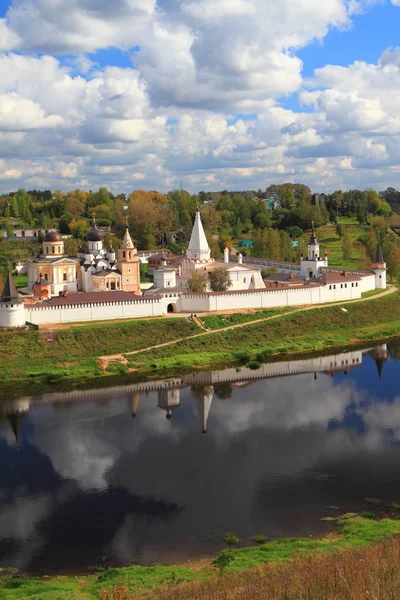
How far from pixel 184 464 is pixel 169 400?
5.04 m

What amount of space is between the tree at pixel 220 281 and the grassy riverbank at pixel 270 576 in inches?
731

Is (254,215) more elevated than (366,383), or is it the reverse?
(254,215)

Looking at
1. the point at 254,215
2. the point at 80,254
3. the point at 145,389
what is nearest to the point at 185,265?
the point at 80,254

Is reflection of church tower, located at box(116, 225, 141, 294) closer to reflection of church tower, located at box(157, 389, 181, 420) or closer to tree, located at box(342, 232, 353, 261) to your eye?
reflection of church tower, located at box(157, 389, 181, 420)

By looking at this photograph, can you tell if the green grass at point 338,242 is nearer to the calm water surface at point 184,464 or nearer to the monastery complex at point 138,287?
the monastery complex at point 138,287

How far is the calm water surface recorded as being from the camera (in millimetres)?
11516

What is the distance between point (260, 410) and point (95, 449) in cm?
494

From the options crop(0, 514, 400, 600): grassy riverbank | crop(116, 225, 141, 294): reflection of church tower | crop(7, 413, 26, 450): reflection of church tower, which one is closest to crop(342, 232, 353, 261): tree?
crop(116, 225, 141, 294): reflection of church tower

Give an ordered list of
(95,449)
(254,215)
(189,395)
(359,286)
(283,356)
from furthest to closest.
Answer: (254,215) < (359,286) < (283,356) < (189,395) < (95,449)

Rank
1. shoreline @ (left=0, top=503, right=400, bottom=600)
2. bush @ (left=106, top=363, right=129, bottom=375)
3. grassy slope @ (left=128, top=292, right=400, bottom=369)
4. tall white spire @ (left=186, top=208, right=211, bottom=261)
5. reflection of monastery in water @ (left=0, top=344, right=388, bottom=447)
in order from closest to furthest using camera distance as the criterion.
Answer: shoreline @ (left=0, top=503, right=400, bottom=600), reflection of monastery in water @ (left=0, top=344, right=388, bottom=447), bush @ (left=106, top=363, right=129, bottom=375), grassy slope @ (left=128, top=292, right=400, bottom=369), tall white spire @ (left=186, top=208, right=211, bottom=261)

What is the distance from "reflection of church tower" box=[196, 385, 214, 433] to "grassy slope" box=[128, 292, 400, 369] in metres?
2.80

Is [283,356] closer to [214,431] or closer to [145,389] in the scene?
[145,389]

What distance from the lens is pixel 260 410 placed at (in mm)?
18312

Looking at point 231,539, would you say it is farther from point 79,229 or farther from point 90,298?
point 79,229
